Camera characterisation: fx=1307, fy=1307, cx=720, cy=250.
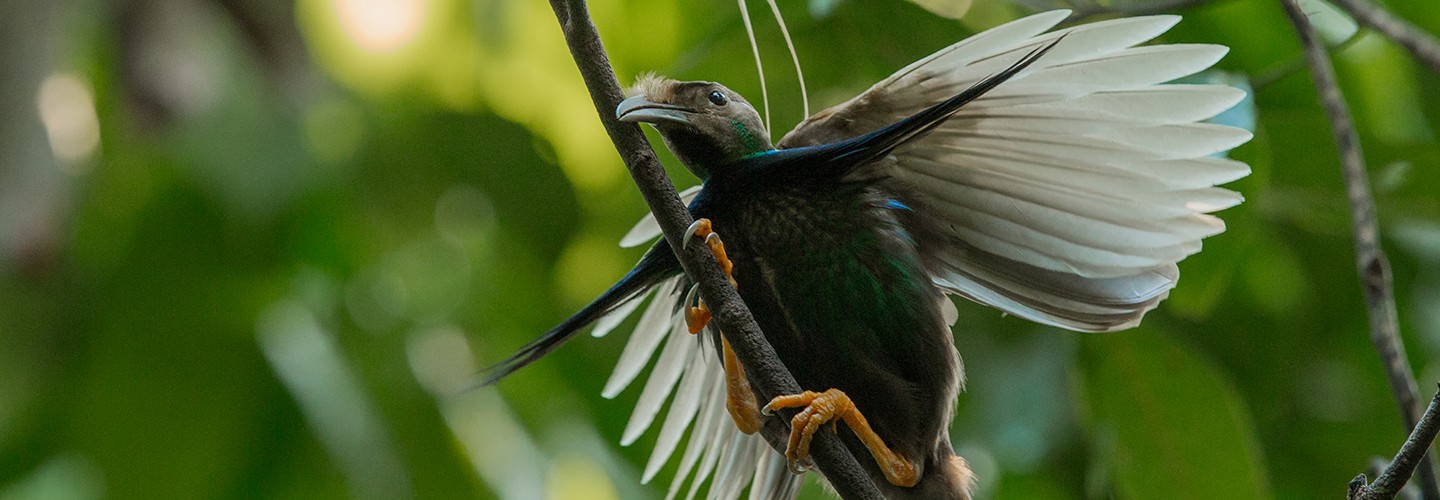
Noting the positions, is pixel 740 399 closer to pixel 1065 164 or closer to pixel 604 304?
pixel 604 304

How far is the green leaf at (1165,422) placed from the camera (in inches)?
92.4

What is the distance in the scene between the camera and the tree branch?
137 cm

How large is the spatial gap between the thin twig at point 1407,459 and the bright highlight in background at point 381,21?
3261mm

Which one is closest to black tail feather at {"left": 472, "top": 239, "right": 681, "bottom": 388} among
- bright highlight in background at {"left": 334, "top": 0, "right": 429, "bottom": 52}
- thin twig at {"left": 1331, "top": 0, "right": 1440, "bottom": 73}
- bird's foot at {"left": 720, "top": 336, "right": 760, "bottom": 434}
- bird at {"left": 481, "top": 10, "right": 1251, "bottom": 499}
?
bird at {"left": 481, "top": 10, "right": 1251, "bottom": 499}

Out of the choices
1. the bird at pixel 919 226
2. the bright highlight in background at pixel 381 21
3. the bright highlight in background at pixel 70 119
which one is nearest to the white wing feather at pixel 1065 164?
the bird at pixel 919 226

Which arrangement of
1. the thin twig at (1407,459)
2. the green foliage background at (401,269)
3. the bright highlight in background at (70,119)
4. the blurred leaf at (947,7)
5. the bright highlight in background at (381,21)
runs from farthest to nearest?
the bright highlight in background at (381,21)
the bright highlight in background at (70,119)
the green foliage background at (401,269)
the blurred leaf at (947,7)
the thin twig at (1407,459)

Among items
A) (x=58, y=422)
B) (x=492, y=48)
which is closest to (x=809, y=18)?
(x=492, y=48)

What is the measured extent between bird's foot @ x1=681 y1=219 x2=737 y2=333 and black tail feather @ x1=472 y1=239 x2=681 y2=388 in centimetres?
5

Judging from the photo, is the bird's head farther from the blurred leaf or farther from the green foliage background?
the green foliage background

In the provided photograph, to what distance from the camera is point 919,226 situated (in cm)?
188

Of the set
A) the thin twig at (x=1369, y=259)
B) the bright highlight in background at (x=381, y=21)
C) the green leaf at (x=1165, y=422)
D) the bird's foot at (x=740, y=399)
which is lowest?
the green leaf at (x=1165, y=422)

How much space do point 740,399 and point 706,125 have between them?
1.27ft

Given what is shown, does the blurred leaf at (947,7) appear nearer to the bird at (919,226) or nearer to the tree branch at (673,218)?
the bird at (919,226)

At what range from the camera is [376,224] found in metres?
3.90
